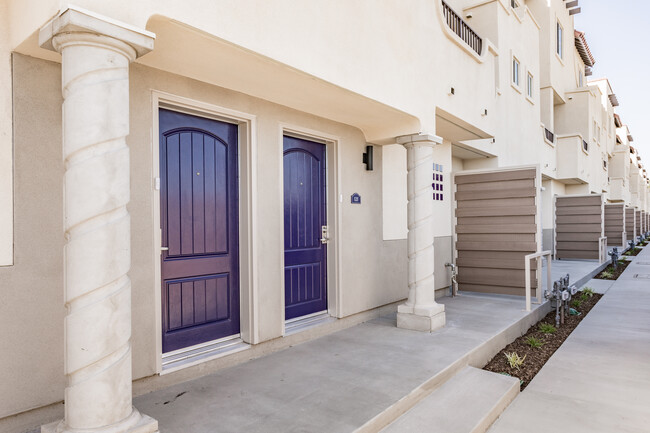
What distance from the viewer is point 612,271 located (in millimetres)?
12320

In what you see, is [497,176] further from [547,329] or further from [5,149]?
[5,149]

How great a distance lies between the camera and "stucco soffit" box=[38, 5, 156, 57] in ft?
6.91

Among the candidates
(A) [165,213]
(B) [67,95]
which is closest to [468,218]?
(A) [165,213]

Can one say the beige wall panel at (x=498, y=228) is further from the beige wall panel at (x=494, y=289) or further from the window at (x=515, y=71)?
the window at (x=515, y=71)

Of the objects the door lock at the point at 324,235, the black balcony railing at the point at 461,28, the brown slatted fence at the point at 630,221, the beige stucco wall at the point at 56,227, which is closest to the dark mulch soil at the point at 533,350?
the door lock at the point at 324,235

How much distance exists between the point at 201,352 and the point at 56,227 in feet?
5.42

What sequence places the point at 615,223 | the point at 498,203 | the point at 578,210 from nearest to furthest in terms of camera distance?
the point at 498,203 → the point at 578,210 → the point at 615,223

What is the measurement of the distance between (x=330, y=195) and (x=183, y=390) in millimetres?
2802

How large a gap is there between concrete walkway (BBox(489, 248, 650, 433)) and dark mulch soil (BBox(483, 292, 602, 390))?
0.14 m

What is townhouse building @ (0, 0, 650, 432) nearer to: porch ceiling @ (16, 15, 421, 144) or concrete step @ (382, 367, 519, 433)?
porch ceiling @ (16, 15, 421, 144)

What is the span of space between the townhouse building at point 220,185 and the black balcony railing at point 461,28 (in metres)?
0.04

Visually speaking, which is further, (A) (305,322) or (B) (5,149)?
(A) (305,322)

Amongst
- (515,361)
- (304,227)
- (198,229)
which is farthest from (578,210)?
(198,229)

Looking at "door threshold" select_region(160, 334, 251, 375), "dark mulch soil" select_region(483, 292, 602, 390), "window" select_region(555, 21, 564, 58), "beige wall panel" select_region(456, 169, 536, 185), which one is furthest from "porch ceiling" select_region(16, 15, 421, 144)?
"window" select_region(555, 21, 564, 58)
